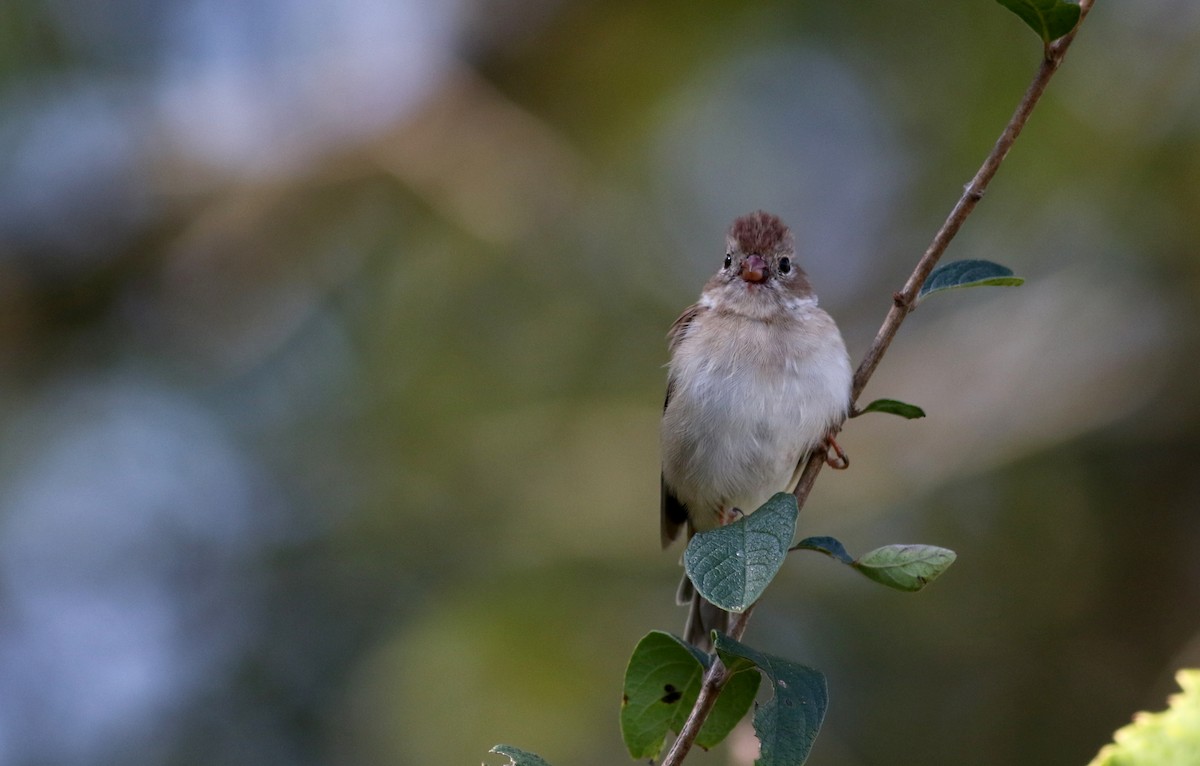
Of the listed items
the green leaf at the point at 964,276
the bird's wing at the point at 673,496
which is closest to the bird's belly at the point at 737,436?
the bird's wing at the point at 673,496

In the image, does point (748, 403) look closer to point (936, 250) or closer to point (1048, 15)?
point (936, 250)

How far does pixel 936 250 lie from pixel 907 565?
601 mm

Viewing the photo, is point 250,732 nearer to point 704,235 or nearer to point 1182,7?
point 704,235

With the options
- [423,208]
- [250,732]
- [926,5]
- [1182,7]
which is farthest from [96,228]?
[1182,7]

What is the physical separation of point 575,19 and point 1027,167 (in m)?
3.01

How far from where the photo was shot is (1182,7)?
6.31 metres

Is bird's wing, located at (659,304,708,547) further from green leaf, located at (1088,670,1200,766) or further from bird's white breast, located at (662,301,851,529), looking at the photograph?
green leaf, located at (1088,670,1200,766)

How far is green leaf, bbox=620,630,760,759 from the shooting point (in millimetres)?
2188

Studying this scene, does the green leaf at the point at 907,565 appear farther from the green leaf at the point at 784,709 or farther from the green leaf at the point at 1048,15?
the green leaf at the point at 1048,15

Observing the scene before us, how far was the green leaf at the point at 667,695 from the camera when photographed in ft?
7.18

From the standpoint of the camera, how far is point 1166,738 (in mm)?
1318

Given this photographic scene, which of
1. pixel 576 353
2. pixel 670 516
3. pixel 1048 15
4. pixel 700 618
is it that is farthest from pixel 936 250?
pixel 576 353

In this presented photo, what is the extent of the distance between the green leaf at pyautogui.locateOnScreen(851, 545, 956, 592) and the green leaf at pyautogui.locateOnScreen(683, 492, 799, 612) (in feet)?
0.67

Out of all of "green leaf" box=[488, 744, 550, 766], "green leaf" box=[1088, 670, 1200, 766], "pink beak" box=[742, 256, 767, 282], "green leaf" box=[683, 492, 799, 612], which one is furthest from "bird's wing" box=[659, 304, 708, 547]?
"green leaf" box=[1088, 670, 1200, 766]
